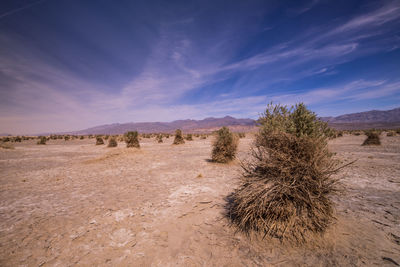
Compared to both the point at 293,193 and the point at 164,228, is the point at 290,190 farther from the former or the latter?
the point at 164,228

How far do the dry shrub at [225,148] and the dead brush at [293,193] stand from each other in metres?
7.30

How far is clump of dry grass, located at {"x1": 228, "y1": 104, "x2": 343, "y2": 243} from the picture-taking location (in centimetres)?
315

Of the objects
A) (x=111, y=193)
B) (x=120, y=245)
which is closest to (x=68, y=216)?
(x=111, y=193)

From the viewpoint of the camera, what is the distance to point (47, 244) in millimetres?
3350

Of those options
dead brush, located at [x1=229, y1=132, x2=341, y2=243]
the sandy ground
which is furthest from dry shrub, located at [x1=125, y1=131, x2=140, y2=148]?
dead brush, located at [x1=229, y1=132, x2=341, y2=243]

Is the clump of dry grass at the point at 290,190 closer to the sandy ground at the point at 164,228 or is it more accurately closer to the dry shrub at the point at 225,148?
the sandy ground at the point at 164,228

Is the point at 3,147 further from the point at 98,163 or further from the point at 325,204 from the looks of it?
the point at 325,204

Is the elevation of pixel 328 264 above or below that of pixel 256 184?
below

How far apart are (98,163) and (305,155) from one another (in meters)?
12.6

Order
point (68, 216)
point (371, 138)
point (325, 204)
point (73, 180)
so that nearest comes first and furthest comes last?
point (325, 204)
point (68, 216)
point (73, 180)
point (371, 138)

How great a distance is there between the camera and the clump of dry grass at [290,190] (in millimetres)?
3150

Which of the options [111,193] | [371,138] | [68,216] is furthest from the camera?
[371,138]

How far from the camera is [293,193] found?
3.18 meters

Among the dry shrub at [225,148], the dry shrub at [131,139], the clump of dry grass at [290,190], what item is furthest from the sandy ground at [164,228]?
the dry shrub at [131,139]
